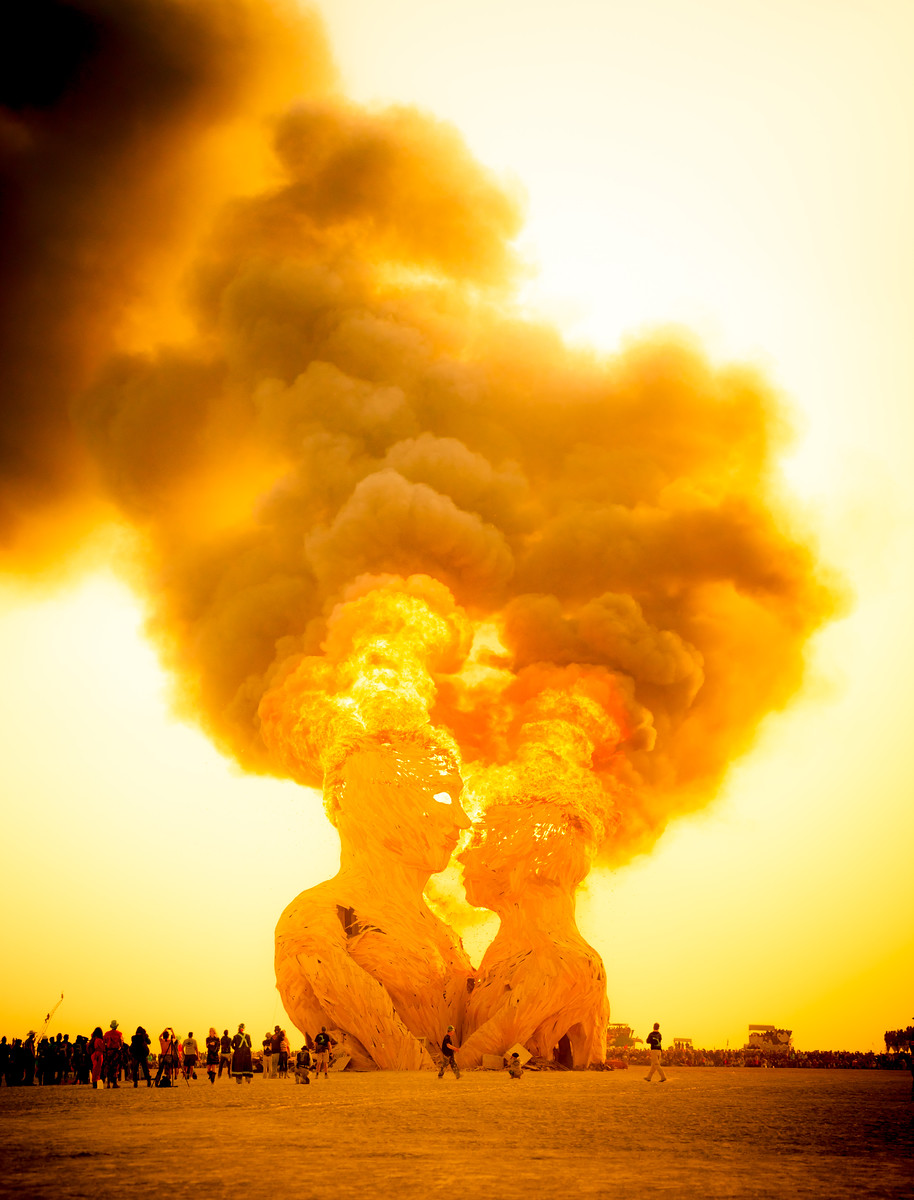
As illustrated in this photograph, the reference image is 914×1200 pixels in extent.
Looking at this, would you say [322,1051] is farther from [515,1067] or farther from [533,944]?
[533,944]

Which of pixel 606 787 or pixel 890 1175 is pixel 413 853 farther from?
pixel 890 1175

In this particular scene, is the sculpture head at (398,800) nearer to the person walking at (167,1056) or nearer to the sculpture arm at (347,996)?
the sculpture arm at (347,996)

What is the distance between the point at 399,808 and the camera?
44719 millimetres

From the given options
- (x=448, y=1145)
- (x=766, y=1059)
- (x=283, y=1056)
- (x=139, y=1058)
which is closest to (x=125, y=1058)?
(x=139, y=1058)

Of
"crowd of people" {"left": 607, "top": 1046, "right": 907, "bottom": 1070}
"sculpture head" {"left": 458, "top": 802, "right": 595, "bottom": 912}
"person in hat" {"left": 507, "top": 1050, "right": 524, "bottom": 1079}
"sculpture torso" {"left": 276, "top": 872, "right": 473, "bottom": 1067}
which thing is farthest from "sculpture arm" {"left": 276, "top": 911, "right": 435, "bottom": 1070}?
"crowd of people" {"left": 607, "top": 1046, "right": 907, "bottom": 1070}

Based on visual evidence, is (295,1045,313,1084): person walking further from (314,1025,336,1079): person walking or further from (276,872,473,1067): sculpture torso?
(276,872,473,1067): sculpture torso

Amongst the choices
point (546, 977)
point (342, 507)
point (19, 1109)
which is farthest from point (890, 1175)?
point (342, 507)

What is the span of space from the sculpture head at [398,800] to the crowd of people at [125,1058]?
274 inches

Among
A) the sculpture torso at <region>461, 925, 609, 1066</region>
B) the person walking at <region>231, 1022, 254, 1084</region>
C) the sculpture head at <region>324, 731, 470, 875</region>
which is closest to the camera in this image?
the person walking at <region>231, 1022, 254, 1084</region>

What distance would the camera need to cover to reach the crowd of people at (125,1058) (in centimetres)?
3284

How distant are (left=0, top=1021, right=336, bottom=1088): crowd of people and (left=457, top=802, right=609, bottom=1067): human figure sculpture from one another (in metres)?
6.22

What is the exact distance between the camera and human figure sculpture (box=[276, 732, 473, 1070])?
1625 inches

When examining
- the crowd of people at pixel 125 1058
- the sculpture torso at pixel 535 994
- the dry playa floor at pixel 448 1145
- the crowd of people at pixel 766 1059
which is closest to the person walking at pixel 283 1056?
the crowd of people at pixel 125 1058

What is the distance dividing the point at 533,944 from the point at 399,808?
700 centimetres
